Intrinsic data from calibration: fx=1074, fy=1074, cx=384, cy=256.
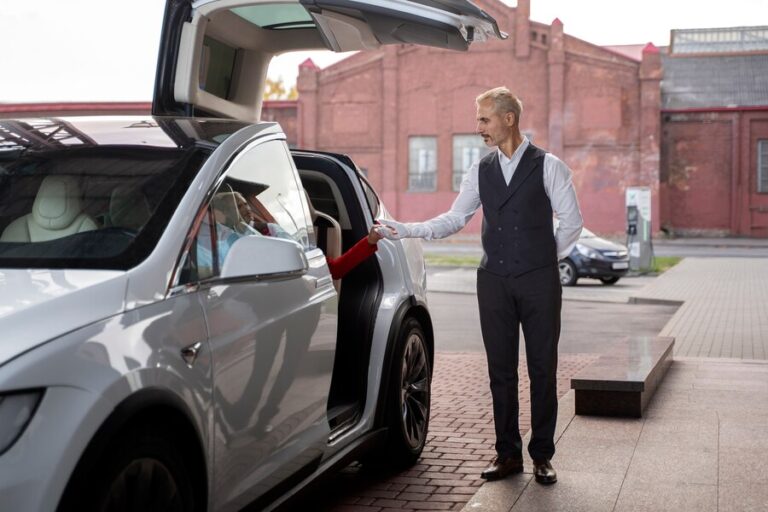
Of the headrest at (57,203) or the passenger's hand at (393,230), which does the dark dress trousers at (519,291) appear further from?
the headrest at (57,203)

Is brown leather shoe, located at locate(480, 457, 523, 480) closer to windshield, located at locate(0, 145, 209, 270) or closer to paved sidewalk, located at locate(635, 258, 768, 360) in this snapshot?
windshield, located at locate(0, 145, 209, 270)

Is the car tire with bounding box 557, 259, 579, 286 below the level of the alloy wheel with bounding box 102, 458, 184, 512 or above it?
below

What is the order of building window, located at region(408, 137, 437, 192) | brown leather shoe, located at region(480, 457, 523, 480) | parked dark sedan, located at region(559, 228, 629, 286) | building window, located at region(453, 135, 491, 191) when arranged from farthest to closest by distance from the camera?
building window, located at region(408, 137, 437, 192), building window, located at region(453, 135, 491, 191), parked dark sedan, located at region(559, 228, 629, 286), brown leather shoe, located at region(480, 457, 523, 480)

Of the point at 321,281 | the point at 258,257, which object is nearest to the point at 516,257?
the point at 321,281

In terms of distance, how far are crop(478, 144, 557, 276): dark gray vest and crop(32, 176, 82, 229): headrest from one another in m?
2.41

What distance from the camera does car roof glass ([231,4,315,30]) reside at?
6.05m

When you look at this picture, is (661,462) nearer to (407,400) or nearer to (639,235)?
(407,400)

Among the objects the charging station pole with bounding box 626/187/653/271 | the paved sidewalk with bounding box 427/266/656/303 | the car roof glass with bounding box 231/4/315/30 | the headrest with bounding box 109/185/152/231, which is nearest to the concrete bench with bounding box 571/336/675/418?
the car roof glass with bounding box 231/4/315/30

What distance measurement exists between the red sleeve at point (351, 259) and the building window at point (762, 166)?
50.0 m

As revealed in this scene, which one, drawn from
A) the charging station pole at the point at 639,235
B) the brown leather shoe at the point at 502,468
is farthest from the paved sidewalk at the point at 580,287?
the brown leather shoe at the point at 502,468

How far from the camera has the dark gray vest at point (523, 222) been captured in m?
5.54

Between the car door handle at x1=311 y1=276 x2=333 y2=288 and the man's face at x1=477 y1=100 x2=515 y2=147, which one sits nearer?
the car door handle at x1=311 y1=276 x2=333 y2=288

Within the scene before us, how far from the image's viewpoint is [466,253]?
133 feet

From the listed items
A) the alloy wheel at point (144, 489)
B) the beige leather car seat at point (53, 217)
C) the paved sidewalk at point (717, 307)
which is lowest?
the paved sidewalk at point (717, 307)
